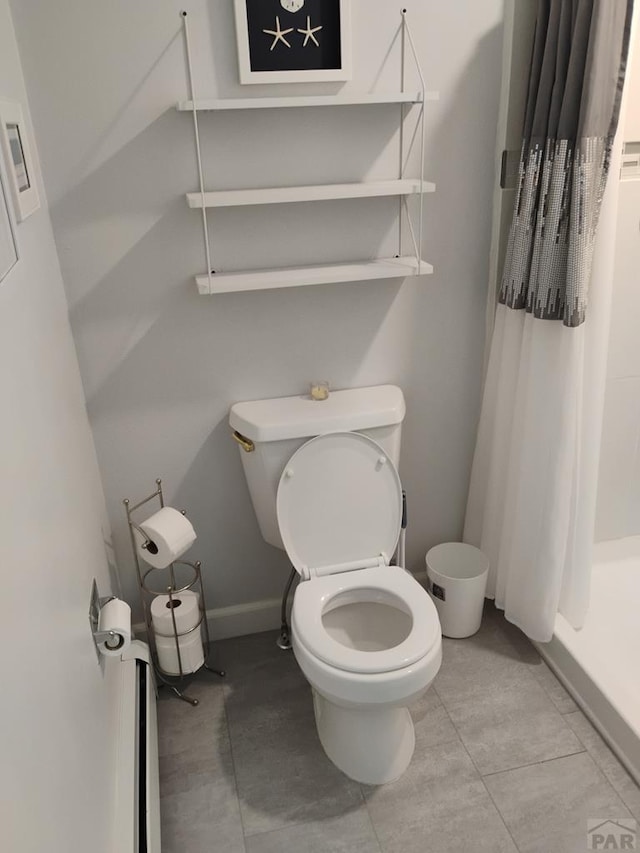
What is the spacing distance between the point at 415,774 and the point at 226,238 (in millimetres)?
1546

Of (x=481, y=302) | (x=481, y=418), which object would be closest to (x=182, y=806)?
(x=481, y=418)

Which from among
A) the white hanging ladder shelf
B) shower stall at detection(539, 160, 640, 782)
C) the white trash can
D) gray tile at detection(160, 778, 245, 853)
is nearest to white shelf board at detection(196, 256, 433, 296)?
the white hanging ladder shelf

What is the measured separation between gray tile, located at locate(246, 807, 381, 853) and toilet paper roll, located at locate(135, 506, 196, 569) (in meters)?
0.74

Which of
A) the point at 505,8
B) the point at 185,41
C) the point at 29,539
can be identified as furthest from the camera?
the point at 505,8

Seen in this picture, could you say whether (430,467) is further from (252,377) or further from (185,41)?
(185,41)

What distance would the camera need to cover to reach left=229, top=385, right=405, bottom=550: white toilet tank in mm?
1920

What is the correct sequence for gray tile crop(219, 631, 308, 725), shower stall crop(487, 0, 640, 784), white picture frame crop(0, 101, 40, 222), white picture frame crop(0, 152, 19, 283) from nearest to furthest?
white picture frame crop(0, 152, 19, 283), white picture frame crop(0, 101, 40, 222), shower stall crop(487, 0, 640, 784), gray tile crop(219, 631, 308, 725)

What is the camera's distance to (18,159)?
134 centimetres

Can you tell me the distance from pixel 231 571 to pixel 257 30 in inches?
62.5

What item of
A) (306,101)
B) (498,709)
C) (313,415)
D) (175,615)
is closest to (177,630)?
(175,615)

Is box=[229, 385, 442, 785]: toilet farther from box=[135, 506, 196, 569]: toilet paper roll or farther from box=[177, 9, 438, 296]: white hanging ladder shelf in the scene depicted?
box=[177, 9, 438, 296]: white hanging ladder shelf

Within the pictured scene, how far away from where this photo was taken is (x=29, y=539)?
103 centimetres

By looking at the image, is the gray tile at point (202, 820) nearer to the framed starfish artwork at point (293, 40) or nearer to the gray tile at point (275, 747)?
the gray tile at point (275, 747)

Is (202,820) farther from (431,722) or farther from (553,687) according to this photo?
(553,687)
